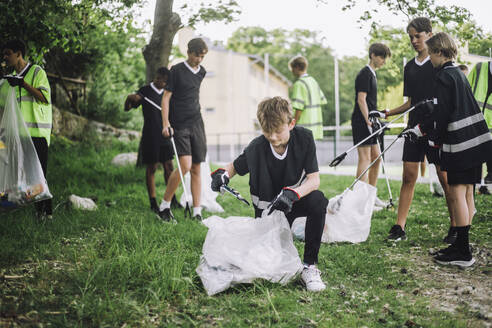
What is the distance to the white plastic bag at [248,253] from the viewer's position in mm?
2979

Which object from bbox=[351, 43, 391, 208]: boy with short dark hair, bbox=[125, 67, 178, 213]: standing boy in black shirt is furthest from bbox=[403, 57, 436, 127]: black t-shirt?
bbox=[125, 67, 178, 213]: standing boy in black shirt

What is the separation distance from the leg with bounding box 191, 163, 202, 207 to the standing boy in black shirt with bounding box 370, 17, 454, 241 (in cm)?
214

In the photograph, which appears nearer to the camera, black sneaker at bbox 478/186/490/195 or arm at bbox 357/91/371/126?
arm at bbox 357/91/371/126

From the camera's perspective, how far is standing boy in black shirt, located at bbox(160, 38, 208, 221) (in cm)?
512

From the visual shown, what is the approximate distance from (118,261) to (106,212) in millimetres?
2242

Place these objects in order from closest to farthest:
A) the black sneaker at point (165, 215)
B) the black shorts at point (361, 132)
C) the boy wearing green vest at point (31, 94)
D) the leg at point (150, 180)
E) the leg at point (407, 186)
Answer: the leg at point (407, 186), the boy wearing green vest at point (31, 94), the black sneaker at point (165, 215), the black shorts at point (361, 132), the leg at point (150, 180)

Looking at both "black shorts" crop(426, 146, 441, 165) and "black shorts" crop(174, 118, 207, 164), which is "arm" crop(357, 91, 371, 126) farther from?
"black shorts" crop(174, 118, 207, 164)

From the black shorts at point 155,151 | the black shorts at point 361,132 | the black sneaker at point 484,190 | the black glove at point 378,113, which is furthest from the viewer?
the black sneaker at point 484,190

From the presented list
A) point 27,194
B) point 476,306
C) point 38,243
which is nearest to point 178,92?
A: point 27,194

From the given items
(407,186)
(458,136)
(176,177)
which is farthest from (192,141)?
(458,136)

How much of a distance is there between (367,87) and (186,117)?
7.01ft

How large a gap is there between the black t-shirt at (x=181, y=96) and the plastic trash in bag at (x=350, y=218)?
195cm

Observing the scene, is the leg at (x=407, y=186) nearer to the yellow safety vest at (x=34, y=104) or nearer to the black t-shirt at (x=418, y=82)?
the black t-shirt at (x=418, y=82)

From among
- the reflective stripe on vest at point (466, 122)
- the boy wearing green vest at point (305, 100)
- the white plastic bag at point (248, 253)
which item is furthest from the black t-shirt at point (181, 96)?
the reflective stripe on vest at point (466, 122)
